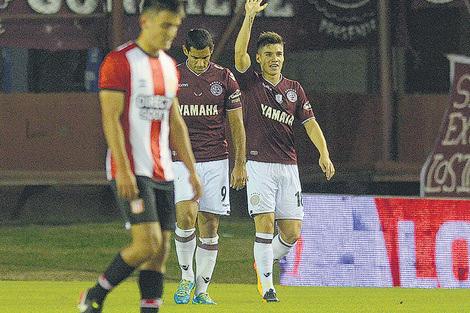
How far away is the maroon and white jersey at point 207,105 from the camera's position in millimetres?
9609

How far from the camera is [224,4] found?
52.5ft

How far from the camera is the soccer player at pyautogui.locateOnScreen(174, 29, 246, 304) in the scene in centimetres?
958

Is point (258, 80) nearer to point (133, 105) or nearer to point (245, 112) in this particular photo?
point (245, 112)

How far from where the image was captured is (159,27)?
6879 mm

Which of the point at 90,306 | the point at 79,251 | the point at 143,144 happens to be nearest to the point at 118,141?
the point at 143,144

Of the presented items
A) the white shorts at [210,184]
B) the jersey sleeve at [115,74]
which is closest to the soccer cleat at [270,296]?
the white shorts at [210,184]

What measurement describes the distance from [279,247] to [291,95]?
4.40ft

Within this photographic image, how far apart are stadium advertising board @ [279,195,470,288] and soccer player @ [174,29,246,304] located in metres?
2.00

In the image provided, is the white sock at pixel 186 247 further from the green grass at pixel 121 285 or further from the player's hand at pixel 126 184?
the player's hand at pixel 126 184

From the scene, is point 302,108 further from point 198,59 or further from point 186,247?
point 186,247

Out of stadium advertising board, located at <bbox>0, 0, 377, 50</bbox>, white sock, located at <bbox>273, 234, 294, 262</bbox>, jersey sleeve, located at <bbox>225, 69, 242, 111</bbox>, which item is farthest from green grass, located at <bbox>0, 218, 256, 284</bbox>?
jersey sleeve, located at <bbox>225, 69, 242, 111</bbox>

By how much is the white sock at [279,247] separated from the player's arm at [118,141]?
3674 mm

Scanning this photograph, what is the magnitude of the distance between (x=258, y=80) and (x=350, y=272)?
8.48ft

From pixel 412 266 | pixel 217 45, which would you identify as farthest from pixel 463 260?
pixel 217 45
